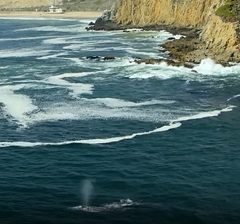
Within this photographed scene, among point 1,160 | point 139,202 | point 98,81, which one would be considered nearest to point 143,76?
point 98,81

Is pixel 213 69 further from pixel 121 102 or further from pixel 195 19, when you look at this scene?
pixel 195 19

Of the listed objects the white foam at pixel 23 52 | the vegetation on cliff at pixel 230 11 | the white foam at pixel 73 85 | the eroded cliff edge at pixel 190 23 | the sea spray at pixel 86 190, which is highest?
the vegetation on cliff at pixel 230 11

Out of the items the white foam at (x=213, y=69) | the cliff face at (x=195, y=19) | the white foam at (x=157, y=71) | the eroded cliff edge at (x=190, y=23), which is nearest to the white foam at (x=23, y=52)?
the eroded cliff edge at (x=190, y=23)

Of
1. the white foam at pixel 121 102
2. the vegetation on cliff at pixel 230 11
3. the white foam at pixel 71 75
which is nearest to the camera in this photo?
the white foam at pixel 121 102

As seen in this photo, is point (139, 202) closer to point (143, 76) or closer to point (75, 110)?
point (75, 110)

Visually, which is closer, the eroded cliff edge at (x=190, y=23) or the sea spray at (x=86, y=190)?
the sea spray at (x=86, y=190)

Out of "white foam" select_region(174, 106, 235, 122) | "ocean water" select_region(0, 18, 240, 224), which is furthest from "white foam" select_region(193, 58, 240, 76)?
"white foam" select_region(174, 106, 235, 122)

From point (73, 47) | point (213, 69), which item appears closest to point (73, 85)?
point (213, 69)

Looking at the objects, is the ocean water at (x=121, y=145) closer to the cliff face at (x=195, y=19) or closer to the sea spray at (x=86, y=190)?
the sea spray at (x=86, y=190)
